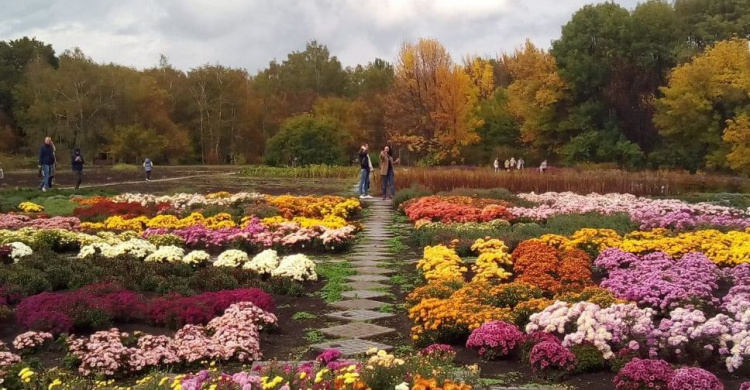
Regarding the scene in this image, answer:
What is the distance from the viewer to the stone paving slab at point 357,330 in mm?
6539

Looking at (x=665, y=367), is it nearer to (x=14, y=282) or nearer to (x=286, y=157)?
(x=14, y=282)

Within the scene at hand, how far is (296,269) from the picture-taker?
8.89 meters

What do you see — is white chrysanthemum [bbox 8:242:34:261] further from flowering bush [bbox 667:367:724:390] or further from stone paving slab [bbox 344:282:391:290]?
flowering bush [bbox 667:367:724:390]

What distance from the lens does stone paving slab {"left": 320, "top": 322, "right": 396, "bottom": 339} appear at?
654cm

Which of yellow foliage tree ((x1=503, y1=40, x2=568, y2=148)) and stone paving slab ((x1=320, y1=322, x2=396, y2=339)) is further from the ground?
yellow foliage tree ((x1=503, y1=40, x2=568, y2=148))

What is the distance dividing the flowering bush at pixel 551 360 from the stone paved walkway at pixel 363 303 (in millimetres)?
1350

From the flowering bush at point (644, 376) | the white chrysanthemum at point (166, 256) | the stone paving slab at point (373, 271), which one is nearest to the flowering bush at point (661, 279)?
the flowering bush at point (644, 376)

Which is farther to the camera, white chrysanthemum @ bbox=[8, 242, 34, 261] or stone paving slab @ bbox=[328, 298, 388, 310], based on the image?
white chrysanthemum @ bbox=[8, 242, 34, 261]

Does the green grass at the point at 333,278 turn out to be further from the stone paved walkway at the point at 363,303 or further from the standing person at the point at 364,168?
the standing person at the point at 364,168

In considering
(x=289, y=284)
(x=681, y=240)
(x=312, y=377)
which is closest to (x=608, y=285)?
(x=681, y=240)


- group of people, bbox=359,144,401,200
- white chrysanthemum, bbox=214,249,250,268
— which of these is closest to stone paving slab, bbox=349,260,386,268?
white chrysanthemum, bbox=214,249,250,268

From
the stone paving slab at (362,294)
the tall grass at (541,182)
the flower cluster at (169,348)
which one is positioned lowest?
the stone paving slab at (362,294)

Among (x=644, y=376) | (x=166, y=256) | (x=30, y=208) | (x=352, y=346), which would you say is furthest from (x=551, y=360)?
(x=30, y=208)

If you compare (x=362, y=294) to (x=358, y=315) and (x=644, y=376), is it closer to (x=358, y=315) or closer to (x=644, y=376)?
(x=358, y=315)
